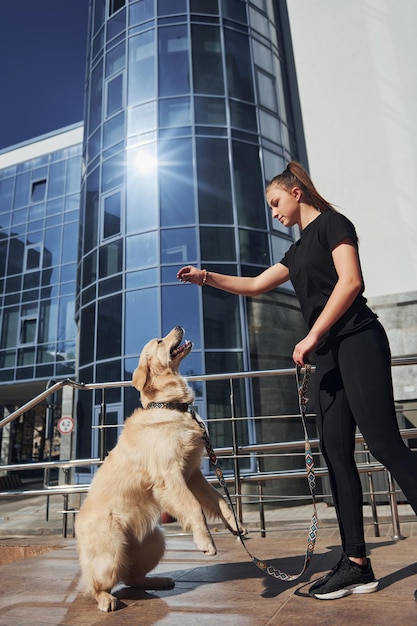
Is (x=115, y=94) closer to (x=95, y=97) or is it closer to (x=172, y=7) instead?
(x=95, y=97)

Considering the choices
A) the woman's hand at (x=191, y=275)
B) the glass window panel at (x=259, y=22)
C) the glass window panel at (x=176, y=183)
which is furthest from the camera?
the glass window panel at (x=259, y=22)

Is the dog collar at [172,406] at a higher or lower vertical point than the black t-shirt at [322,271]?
lower

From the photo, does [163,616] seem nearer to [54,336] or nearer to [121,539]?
[121,539]

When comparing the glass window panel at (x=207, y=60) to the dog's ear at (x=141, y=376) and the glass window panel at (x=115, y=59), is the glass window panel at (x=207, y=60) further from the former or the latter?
the dog's ear at (x=141, y=376)

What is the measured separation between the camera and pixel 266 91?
49.3 feet

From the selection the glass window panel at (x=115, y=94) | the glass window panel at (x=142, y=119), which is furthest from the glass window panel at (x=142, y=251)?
the glass window panel at (x=115, y=94)

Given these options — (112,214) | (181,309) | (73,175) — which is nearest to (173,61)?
(112,214)

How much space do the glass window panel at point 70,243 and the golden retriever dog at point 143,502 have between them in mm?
22368

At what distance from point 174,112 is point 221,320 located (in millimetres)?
6609

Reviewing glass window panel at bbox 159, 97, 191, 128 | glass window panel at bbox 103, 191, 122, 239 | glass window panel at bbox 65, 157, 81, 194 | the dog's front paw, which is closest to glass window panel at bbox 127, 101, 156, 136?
glass window panel at bbox 159, 97, 191, 128

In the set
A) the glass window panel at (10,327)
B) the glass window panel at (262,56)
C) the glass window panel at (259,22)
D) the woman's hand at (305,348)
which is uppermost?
the glass window panel at (259,22)

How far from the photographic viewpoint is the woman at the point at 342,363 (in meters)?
2.05

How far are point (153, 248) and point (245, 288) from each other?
1078cm

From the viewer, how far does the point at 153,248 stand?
524 inches
